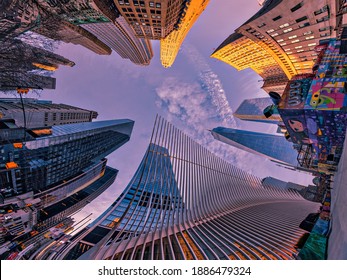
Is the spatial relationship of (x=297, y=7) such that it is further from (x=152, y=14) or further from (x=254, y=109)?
(x=254, y=109)

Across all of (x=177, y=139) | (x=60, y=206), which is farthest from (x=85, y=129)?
(x=177, y=139)

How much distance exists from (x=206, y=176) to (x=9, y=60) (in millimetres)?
37395

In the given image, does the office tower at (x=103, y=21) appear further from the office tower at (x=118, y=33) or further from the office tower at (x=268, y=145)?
the office tower at (x=268, y=145)

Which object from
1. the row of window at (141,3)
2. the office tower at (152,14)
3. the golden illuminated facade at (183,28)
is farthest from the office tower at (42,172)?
the golden illuminated facade at (183,28)

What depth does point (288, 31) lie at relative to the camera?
133ft

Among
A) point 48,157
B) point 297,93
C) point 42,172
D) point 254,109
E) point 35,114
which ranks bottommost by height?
point 42,172

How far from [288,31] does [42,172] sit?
321 feet

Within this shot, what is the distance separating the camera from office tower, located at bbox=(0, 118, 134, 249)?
2221 inches

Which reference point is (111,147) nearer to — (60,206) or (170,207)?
(60,206)

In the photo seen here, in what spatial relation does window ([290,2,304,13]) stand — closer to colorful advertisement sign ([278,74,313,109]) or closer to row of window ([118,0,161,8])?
colorful advertisement sign ([278,74,313,109])

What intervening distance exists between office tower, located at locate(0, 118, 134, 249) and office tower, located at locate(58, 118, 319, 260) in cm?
2750

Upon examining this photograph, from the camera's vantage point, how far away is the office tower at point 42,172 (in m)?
56.4

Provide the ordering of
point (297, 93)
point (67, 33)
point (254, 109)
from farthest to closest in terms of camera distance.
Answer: point (254, 109), point (67, 33), point (297, 93)

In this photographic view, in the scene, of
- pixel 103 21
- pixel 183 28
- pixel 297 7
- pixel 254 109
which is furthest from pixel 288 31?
pixel 254 109
